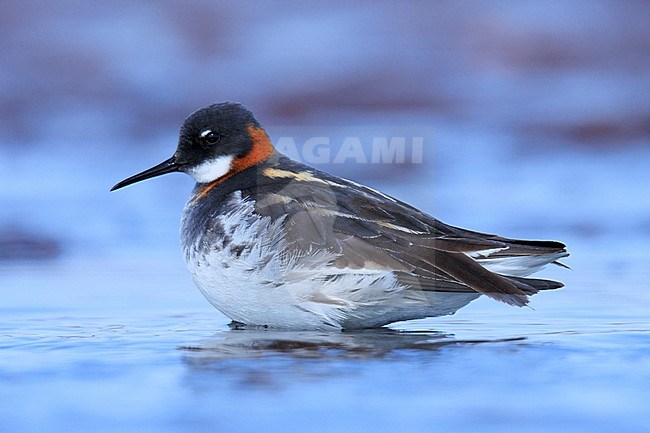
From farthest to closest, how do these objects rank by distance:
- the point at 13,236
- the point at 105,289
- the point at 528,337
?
the point at 13,236
the point at 105,289
the point at 528,337

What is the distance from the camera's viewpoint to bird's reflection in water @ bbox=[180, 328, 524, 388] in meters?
4.52

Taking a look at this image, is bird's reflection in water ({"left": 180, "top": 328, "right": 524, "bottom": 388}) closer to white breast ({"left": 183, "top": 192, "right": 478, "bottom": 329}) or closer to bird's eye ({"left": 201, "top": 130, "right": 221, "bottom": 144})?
white breast ({"left": 183, "top": 192, "right": 478, "bottom": 329})

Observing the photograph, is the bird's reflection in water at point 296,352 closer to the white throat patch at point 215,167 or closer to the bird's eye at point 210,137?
the white throat patch at point 215,167

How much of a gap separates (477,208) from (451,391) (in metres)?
4.71

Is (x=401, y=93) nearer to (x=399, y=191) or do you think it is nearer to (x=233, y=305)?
(x=399, y=191)

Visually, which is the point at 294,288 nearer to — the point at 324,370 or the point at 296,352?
the point at 296,352

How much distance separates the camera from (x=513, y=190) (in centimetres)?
949

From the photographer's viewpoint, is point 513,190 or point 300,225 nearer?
point 300,225

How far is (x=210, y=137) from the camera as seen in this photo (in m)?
6.28

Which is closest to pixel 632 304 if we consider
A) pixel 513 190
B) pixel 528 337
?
pixel 528 337

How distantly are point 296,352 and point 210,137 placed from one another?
5.71 feet

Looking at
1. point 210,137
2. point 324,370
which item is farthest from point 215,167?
point 324,370

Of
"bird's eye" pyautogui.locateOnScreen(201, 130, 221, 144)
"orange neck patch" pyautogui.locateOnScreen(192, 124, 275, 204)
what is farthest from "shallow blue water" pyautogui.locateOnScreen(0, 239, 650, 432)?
"bird's eye" pyautogui.locateOnScreen(201, 130, 221, 144)

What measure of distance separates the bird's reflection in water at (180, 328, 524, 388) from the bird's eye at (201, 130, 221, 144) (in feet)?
3.76
